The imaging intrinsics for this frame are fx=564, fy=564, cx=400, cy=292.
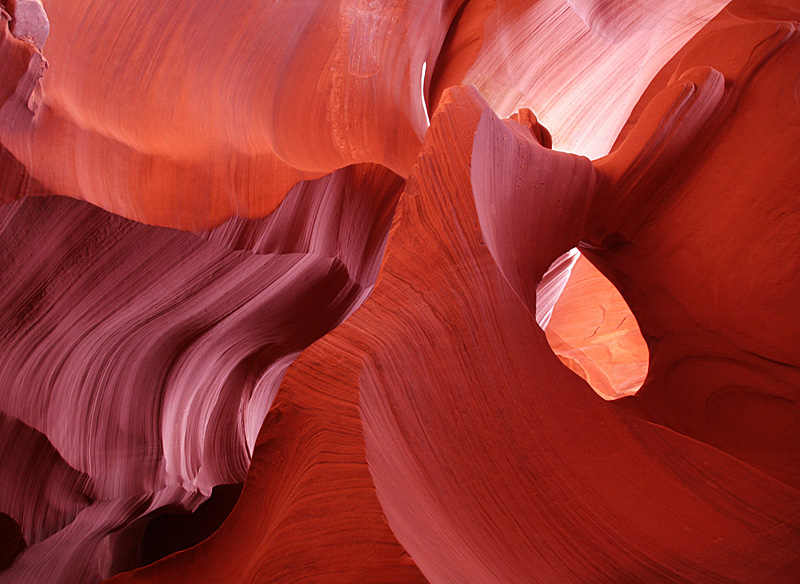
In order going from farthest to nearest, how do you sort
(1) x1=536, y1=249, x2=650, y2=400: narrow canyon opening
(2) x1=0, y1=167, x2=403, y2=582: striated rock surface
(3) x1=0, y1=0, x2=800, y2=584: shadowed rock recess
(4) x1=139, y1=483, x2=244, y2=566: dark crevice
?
(1) x1=536, y1=249, x2=650, y2=400: narrow canyon opening < (4) x1=139, y1=483, x2=244, y2=566: dark crevice < (2) x1=0, y1=167, x2=403, y2=582: striated rock surface < (3) x1=0, y1=0, x2=800, y2=584: shadowed rock recess

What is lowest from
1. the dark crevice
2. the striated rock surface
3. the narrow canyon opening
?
the dark crevice

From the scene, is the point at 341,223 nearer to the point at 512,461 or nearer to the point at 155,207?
the point at 155,207

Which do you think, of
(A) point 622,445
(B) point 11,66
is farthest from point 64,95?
(A) point 622,445

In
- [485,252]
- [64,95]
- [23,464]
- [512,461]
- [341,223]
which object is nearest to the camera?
[512,461]

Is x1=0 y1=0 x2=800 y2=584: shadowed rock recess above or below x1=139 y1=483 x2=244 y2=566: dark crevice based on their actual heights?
above

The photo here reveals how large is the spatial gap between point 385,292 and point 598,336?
348cm

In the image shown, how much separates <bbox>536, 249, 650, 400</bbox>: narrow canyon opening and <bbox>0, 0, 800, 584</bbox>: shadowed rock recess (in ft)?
3.90

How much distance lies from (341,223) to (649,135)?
4.24ft

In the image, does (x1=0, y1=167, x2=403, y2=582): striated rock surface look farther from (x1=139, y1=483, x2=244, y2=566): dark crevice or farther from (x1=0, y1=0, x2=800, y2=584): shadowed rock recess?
(x1=139, y1=483, x2=244, y2=566): dark crevice

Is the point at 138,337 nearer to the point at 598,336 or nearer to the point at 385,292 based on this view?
the point at 385,292

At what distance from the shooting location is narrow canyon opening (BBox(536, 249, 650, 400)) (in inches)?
163

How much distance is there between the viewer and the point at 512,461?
1180mm

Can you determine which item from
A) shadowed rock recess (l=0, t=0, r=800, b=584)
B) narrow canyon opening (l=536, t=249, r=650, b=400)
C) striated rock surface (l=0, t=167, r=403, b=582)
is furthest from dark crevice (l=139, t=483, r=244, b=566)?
narrow canyon opening (l=536, t=249, r=650, b=400)

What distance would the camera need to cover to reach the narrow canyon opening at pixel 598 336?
13.6 ft
